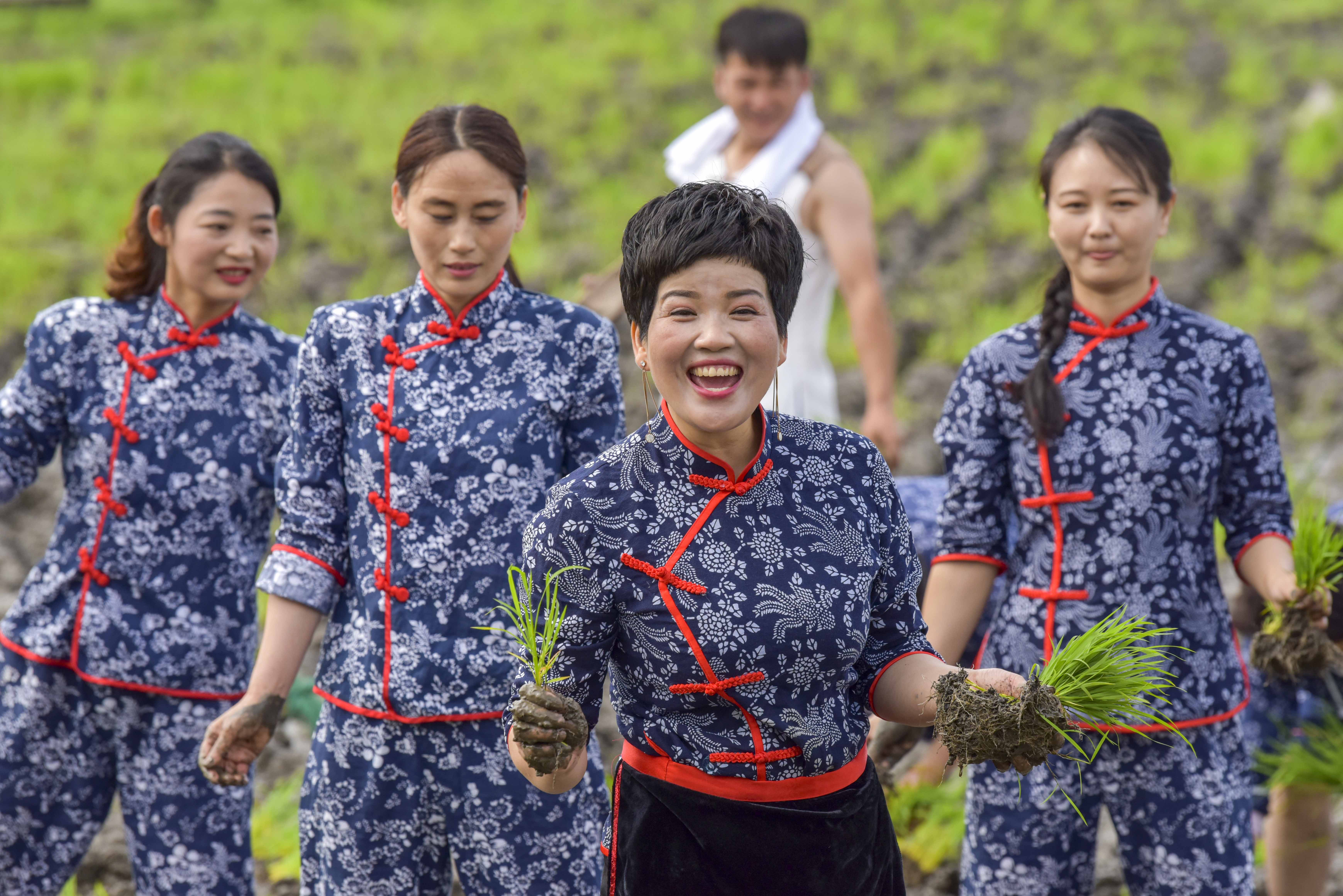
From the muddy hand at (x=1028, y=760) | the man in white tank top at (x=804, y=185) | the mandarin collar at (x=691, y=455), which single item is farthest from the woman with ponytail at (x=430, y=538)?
the man in white tank top at (x=804, y=185)

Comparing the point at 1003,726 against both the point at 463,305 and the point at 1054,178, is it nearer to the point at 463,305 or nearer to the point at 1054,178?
the point at 463,305

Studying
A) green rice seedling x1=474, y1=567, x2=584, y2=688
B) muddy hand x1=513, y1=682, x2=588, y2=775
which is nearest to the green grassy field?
green rice seedling x1=474, y1=567, x2=584, y2=688

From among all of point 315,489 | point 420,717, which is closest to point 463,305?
point 315,489

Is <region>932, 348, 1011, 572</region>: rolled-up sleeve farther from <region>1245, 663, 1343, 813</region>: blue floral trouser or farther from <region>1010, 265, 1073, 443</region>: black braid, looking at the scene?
<region>1245, 663, 1343, 813</region>: blue floral trouser

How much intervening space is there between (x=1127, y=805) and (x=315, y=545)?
1.44 metres

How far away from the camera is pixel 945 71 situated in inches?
438

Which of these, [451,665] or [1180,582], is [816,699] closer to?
[451,665]

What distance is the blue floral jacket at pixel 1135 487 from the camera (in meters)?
2.43

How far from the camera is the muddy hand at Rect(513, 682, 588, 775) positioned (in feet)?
5.48

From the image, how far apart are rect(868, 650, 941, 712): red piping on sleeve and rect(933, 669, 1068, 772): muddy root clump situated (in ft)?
0.61

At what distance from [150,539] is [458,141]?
104 cm

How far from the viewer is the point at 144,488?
2730 millimetres

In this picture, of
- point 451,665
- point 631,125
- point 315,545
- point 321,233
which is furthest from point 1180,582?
point 631,125

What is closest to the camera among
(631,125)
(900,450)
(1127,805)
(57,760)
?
(1127,805)
